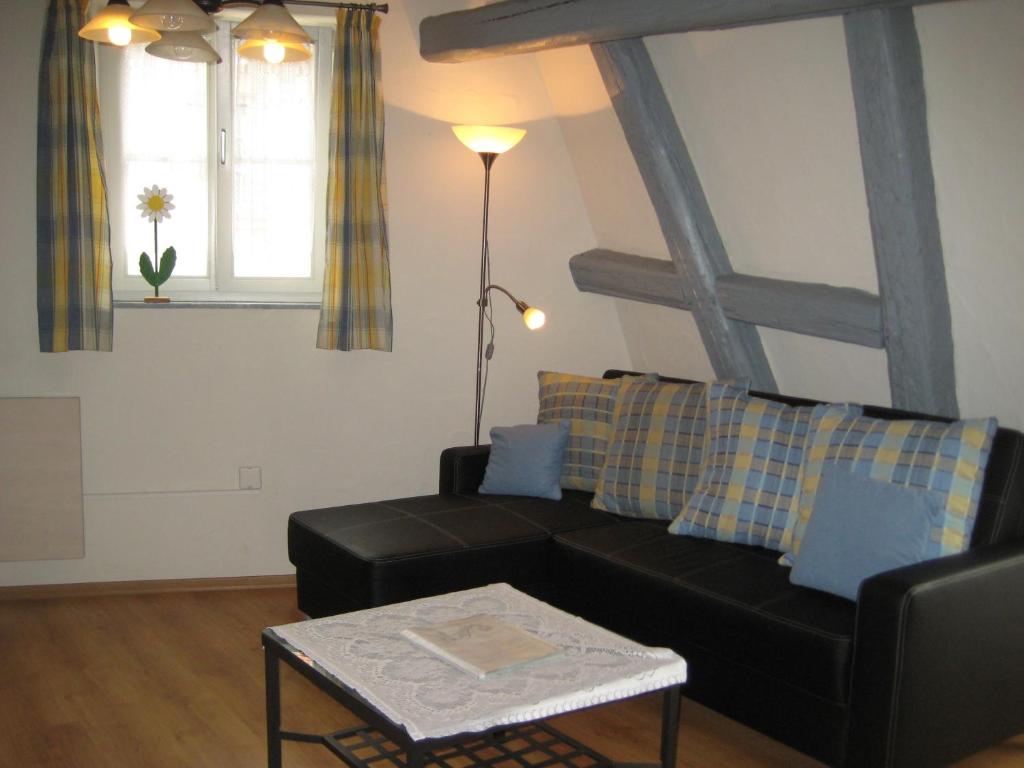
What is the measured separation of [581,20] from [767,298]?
3.61 feet

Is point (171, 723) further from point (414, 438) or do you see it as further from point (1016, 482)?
point (1016, 482)

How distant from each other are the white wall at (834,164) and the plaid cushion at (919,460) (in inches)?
13.2

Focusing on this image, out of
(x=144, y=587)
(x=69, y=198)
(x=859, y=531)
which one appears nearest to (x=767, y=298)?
(x=859, y=531)

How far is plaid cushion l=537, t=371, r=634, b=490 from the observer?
4.05m

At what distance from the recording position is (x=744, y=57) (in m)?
3.18

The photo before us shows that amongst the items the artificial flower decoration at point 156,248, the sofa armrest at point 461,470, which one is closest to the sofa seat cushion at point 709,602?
the sofa armrest at point 461,470

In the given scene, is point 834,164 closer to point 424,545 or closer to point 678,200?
point 678,200

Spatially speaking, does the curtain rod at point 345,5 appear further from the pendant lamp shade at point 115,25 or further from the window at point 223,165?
the pendant lamp shade at point 115,25

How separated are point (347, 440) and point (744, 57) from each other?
2.24m

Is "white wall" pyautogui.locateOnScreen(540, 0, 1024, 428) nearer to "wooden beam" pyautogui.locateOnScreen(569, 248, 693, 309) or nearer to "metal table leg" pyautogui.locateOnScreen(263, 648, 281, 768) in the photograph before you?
"wooden beam" pyautogui.locateOnScreen(569, 248, 693, 309)

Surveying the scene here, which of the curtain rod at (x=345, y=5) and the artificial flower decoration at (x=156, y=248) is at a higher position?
the curtain rod at (x=345, y=5)

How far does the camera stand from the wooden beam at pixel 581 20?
2.67 metres

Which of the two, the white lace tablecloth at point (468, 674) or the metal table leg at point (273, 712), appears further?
the metal table leg at point (273, 712)

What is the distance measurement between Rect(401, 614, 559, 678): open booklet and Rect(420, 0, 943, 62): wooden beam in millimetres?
1662
